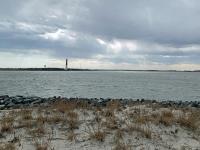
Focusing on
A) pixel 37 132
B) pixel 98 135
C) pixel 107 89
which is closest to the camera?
pixel 98 135

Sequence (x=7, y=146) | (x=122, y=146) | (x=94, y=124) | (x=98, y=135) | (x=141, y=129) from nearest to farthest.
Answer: (x=7, y=146)
(x=122, y=146)
(x=98, y=135)
(x=141, y=129)
(x=94, y=124)

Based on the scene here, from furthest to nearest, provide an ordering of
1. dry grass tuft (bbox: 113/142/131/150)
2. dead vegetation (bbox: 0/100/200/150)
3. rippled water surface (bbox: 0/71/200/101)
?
rippled water surface (bbox: 0/71/200/101), dead vegetation (bbox: 0/100/200/150), dry grass tuft (bbox: 113/142/131/150)

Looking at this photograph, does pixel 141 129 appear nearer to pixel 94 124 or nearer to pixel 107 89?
pixel 94 124

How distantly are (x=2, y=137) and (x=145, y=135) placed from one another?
154 inches

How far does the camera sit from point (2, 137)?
946 centimetres

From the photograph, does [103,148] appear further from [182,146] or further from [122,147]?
[182,146]

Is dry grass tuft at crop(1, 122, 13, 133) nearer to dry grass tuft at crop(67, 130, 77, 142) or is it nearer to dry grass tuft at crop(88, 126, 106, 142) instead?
dry grass tuft at crop(67, 130, 77, 142)

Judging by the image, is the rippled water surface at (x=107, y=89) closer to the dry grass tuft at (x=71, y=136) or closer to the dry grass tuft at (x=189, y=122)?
the dry grass tuft at (x=189, y=122)

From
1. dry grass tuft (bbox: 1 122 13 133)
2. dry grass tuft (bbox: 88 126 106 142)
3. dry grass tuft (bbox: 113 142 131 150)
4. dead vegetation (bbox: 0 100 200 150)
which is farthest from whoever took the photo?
dry grass tuft (bbox: 1 122 13 133)

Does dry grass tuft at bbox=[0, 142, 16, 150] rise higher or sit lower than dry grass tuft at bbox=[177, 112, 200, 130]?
lower

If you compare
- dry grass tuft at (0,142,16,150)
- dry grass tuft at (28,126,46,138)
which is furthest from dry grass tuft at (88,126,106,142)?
dry grass tuft at (0,142,16,150)

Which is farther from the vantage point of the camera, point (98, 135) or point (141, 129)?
point (141, 129)

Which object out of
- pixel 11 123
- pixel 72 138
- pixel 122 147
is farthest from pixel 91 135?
pixel 11 123

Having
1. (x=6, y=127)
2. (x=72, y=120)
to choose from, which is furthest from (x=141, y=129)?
(x=6, y=127)
